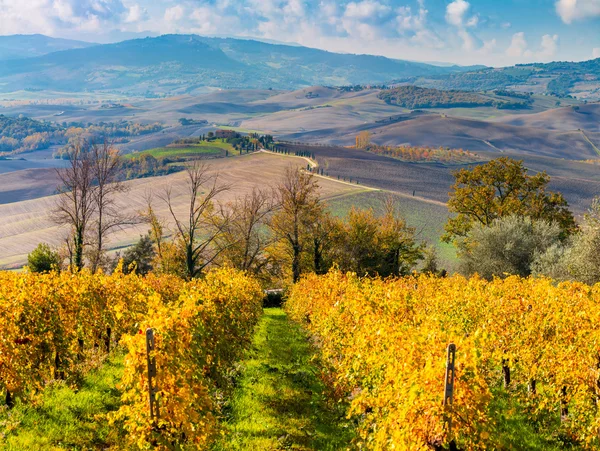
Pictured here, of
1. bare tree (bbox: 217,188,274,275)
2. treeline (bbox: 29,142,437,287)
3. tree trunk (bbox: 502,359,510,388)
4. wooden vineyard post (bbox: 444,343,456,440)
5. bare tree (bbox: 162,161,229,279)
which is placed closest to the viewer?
wooden vineyard post (bbox: 444,343,456,440)

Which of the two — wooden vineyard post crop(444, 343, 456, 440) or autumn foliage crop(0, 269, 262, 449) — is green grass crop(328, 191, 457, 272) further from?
wooden vineyard post crop(444, 343, 456, 440)

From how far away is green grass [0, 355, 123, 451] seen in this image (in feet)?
36.4

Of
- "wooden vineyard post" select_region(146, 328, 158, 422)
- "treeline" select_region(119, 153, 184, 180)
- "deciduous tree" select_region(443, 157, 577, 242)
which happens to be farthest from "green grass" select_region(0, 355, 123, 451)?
"treeline" select_region(119, 153, 184, 180)

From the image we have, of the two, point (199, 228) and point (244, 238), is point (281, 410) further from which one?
point (199, 228)

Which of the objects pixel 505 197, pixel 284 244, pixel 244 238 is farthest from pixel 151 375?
pixel 505 197

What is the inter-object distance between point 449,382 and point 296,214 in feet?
140

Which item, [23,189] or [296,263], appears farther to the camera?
[23,189]

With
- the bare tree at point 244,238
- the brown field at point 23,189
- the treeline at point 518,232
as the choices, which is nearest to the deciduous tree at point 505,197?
the treeline at point 518,232

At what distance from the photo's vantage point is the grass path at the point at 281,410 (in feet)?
40.0

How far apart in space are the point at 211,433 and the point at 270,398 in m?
5.58

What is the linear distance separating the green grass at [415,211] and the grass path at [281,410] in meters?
65.2

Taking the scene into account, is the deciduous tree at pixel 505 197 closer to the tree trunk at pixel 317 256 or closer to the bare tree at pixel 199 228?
the tree trunk at pixel 317 256

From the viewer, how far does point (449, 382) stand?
341 inches

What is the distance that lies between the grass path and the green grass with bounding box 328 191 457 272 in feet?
214
